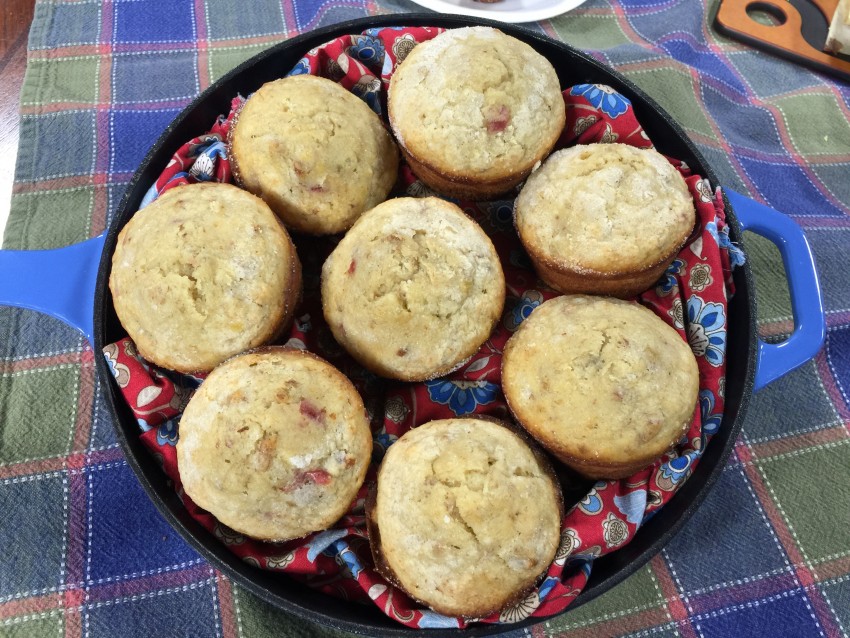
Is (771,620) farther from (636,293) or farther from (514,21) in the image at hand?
(514,21)

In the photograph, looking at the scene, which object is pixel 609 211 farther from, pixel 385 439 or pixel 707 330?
pixel 385 439

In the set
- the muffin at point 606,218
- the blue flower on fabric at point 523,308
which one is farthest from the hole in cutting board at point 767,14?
the blue flower on fabric at point 523,308

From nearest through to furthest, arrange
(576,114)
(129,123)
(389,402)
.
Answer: (389,402) < (576,114) < (129,123)

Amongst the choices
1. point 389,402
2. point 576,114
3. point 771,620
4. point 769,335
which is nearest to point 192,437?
point 389,402

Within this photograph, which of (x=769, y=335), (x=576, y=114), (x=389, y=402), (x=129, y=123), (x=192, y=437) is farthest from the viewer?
(x=129, y=123)

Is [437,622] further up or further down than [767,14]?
further down

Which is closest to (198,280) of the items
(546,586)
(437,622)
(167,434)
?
(167,434)
